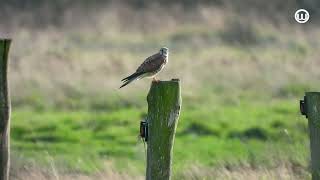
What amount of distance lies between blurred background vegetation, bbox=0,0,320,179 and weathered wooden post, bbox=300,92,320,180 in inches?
74.4

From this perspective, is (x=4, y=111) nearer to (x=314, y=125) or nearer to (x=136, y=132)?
(x=314, y=125)

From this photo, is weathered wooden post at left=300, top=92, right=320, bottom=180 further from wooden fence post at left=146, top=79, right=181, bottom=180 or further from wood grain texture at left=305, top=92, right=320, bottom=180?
wooden fence post at left=146, top=79, right=181, bottom=180

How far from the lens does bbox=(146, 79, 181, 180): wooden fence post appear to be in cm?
777

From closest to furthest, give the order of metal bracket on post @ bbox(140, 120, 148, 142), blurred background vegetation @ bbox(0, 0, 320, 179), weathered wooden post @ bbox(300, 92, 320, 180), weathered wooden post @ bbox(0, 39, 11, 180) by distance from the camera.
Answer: metal bracket on post @ bbox(140, 120, 148, 142) < weathered wooden post @ bbox(300, 92, 320, 180) < weathered wooden post @ bbox(0, 39, 11, 180) < blurred background vegetation @ bbox(0, 0, 320, 179)

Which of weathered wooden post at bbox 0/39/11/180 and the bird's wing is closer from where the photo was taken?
weathered wooden post at bbox 0/39/11/180

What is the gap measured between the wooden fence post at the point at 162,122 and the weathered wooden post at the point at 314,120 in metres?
0.91

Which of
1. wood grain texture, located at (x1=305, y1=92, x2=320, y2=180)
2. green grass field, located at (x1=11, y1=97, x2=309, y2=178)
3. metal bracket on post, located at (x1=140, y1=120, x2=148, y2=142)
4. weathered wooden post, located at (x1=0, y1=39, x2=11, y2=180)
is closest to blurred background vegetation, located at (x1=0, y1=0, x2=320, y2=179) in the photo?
green grass field, located at (x1=11, y1=97, x2=309, y2=178)

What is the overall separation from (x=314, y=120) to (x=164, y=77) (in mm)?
14679

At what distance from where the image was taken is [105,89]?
71.3 feet

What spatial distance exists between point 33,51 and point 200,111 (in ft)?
22.2

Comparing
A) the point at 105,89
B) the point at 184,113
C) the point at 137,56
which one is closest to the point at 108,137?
the point at 184,113

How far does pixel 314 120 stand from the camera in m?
8.06

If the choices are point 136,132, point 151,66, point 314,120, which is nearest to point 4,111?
point 151,66

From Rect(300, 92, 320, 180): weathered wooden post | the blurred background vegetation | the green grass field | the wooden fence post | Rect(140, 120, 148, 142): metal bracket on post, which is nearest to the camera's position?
the wooden fence post
